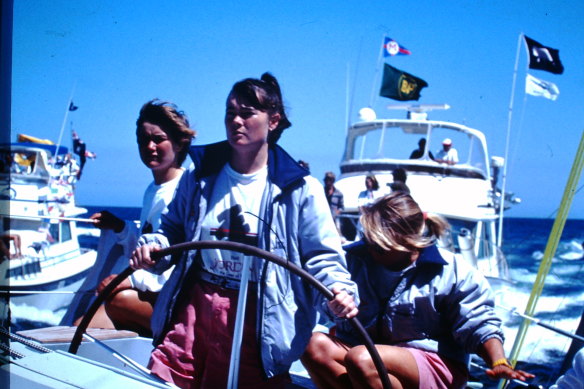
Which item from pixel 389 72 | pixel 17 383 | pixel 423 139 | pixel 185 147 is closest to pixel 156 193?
pixel 185 147

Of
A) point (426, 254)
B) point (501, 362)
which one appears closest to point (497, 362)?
point (501, 362)

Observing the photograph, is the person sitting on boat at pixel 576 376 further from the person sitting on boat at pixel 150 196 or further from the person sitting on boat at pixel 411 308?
the person sitting on boat at pixel 150 196

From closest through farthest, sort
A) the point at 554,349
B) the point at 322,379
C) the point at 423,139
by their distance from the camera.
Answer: the point at 322,379, the point at 554,349, the point at 423,139

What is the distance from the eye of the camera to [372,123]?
1298 centimetres

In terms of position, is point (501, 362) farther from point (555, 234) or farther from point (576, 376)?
point (555, 234)

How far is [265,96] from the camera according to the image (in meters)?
2.12

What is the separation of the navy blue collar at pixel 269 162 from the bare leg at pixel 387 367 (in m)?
0.77

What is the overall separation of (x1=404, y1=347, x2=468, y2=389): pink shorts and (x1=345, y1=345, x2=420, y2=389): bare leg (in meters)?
0.03

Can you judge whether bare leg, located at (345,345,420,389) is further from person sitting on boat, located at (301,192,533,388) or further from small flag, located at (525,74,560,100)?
small flag, located at (525,74,560,100)

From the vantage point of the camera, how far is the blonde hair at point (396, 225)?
8.09ft

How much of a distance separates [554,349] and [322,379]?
33.7ft

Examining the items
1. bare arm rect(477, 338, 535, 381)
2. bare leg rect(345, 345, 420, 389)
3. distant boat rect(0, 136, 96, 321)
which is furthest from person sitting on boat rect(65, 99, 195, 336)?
distant boat rect(0, 136, 96, 321)

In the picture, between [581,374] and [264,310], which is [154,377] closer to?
[264,310]

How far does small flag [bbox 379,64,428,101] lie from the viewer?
12930mm
